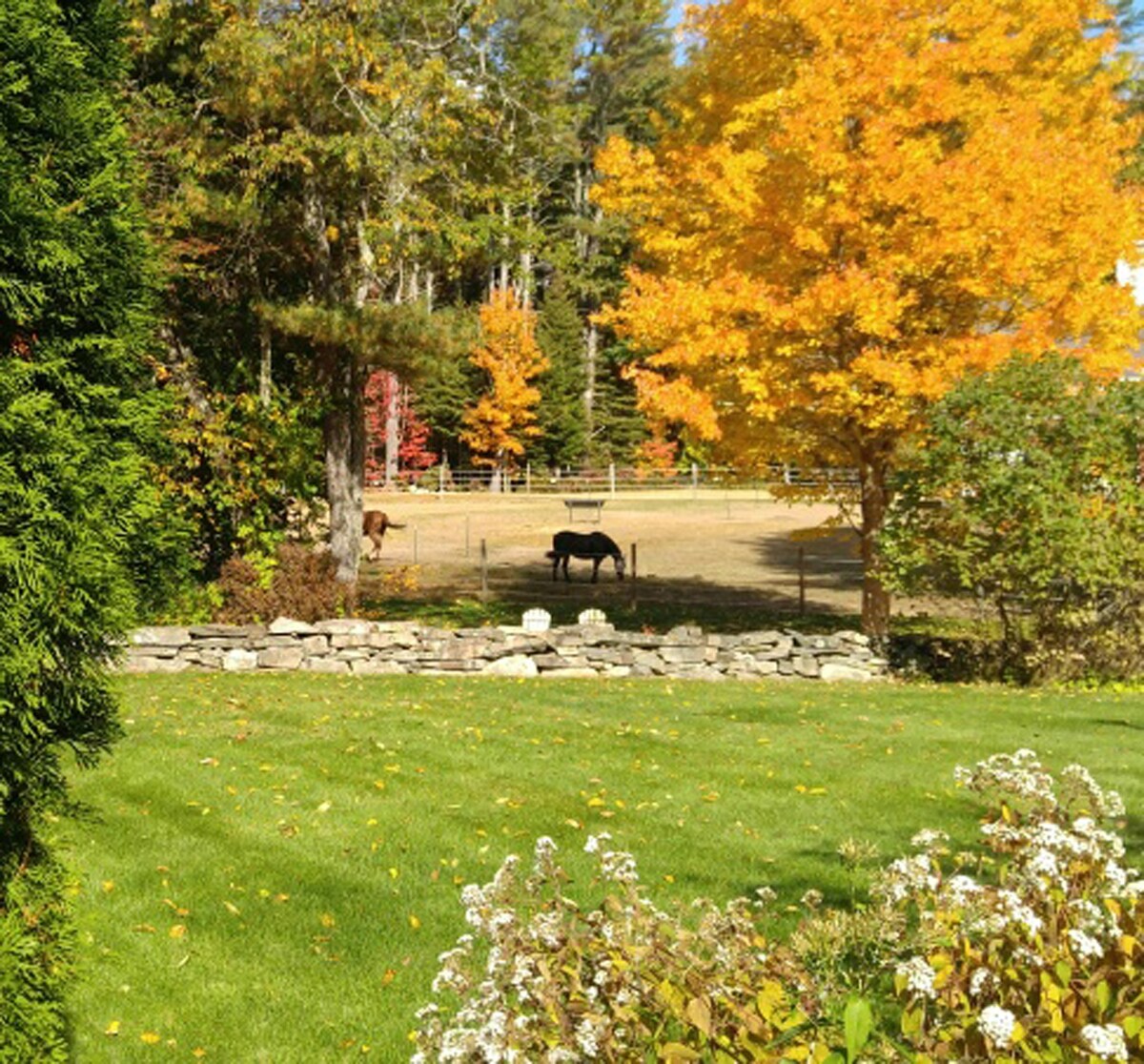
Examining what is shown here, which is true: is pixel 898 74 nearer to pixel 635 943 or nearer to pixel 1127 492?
pixel 1127 492

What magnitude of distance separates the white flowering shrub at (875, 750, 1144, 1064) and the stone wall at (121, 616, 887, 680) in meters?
10.1

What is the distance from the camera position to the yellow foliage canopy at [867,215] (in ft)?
37.8

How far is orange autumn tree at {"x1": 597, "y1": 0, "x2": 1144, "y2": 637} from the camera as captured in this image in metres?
11.5

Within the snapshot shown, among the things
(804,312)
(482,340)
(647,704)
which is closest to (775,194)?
(804,312)

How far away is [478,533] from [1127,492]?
930 inches

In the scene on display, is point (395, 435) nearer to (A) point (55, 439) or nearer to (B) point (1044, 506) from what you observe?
(B) point (1044, 506)

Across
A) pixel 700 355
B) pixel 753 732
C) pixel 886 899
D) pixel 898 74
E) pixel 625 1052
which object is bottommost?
pixel 753 732

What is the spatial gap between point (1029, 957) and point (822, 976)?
471 mm

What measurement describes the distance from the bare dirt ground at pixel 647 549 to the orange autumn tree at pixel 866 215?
355cm

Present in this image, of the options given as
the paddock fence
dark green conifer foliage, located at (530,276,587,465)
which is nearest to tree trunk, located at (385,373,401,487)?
the paddock fence

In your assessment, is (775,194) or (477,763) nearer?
(477,763)

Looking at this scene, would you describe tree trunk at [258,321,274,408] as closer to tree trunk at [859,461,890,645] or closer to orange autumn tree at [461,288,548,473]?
tree trunk at [859,461,890,645]

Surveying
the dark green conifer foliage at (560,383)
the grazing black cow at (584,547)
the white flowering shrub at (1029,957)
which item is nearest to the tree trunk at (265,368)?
the grazing black cow at (584,547)

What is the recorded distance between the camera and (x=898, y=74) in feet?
→ 37.6
